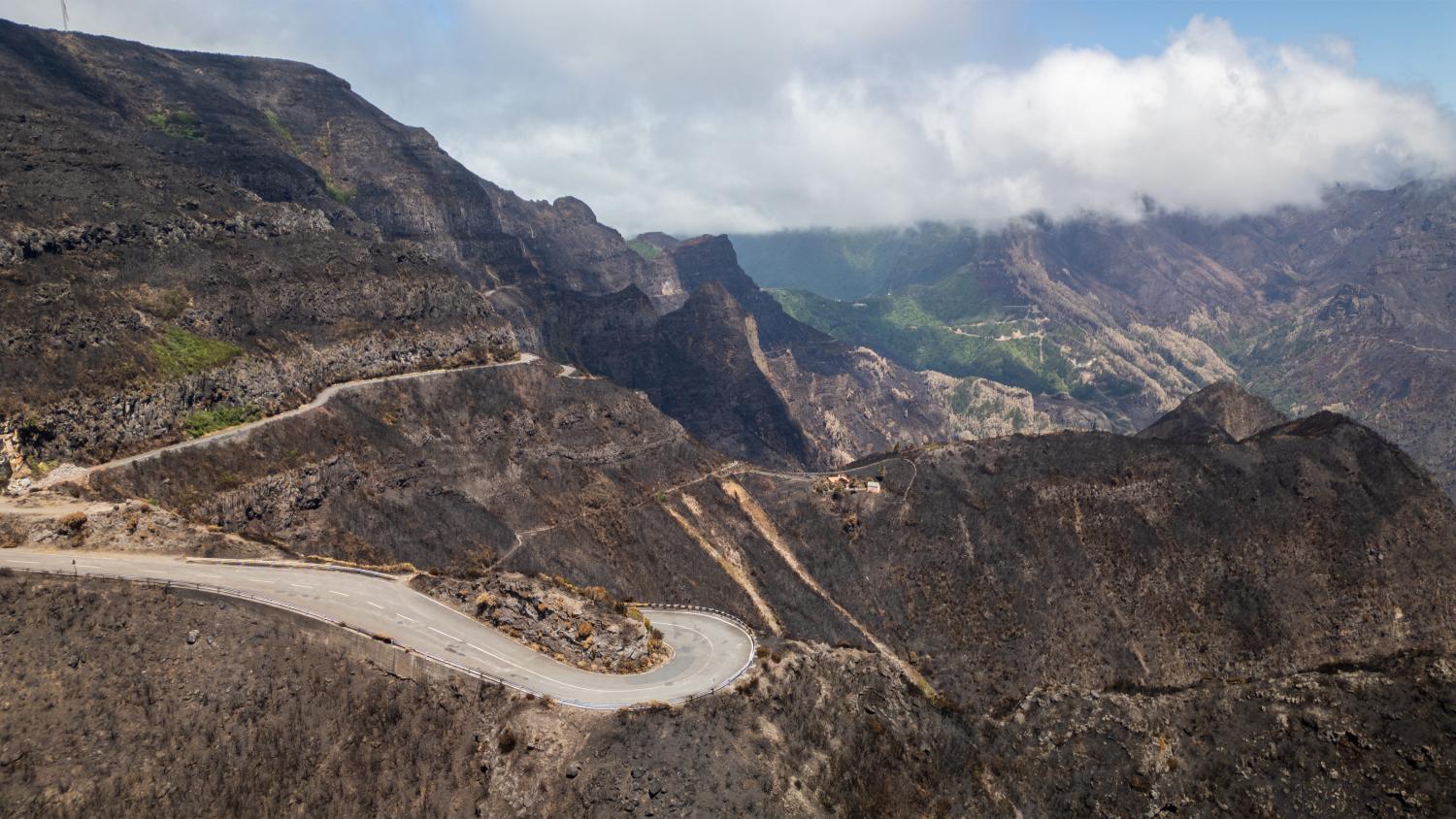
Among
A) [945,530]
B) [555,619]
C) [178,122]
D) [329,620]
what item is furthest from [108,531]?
[178,122]

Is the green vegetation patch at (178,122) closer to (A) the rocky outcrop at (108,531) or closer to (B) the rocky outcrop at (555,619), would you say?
(A) the rocky outcrop at (108,531)

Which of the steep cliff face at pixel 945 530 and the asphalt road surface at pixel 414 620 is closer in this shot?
the asphalt road surface at pixel 414 620

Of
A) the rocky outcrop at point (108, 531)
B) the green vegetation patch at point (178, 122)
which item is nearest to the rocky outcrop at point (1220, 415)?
the rocky outcrop at point (108, 531)

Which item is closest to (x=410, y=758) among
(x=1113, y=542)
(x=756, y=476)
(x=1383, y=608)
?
(x=756, y=476)

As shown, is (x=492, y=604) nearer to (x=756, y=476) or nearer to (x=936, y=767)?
(x=936, y=767)

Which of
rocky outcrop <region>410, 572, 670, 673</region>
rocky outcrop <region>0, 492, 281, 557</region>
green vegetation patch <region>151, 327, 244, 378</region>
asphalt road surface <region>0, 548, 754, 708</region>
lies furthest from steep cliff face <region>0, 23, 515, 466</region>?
rocky outcrop <region>410, 572, 670, 673</region>

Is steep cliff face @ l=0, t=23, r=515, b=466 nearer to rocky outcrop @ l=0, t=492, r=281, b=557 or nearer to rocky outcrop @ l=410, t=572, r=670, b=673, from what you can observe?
rocky outcrop @ l=0, t=492, r=281, b=557

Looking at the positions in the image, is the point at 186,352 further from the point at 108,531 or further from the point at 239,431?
the point at 108,531
